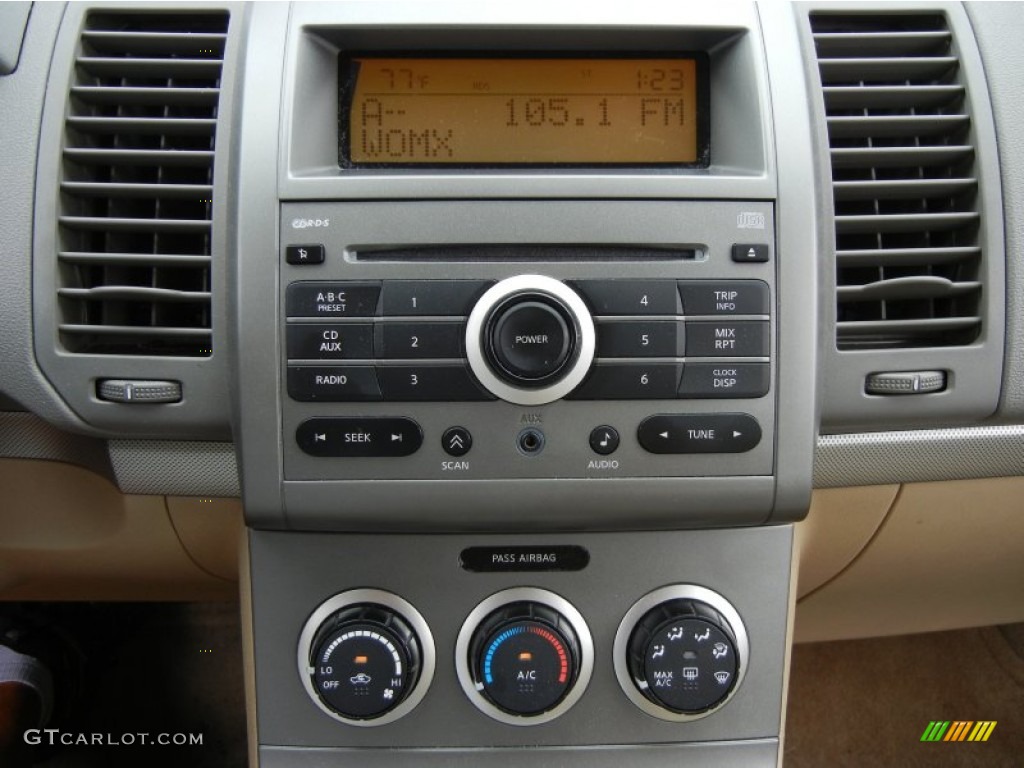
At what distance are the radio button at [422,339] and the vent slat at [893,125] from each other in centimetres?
46

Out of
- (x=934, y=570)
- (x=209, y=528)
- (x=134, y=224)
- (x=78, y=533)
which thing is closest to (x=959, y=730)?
(x=934, y=570)

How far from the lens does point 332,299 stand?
33.2 inches

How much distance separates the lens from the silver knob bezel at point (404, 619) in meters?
0.94

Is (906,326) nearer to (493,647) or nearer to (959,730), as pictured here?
(493,647)

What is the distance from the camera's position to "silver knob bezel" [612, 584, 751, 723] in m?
0.94

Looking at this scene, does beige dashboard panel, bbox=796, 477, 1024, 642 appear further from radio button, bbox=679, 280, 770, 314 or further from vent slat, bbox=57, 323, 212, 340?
vent slat, bbox=57, 323, 212, 340

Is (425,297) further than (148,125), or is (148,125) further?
(148,125)

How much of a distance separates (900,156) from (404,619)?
703 mm

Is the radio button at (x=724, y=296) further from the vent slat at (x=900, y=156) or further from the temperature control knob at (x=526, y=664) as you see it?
the temperature control knob at (x=526, y=664)

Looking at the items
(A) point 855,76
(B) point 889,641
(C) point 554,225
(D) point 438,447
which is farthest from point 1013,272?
(B) point 889,641

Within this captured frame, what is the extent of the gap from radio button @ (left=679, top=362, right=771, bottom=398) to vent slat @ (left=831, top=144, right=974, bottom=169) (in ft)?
0.85

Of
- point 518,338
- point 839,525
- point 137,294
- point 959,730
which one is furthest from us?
point 959,730

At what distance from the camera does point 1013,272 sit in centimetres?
95

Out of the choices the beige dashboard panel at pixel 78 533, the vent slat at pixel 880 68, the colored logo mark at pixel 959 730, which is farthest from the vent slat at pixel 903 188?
the colored logo mark at pixel 959 730
